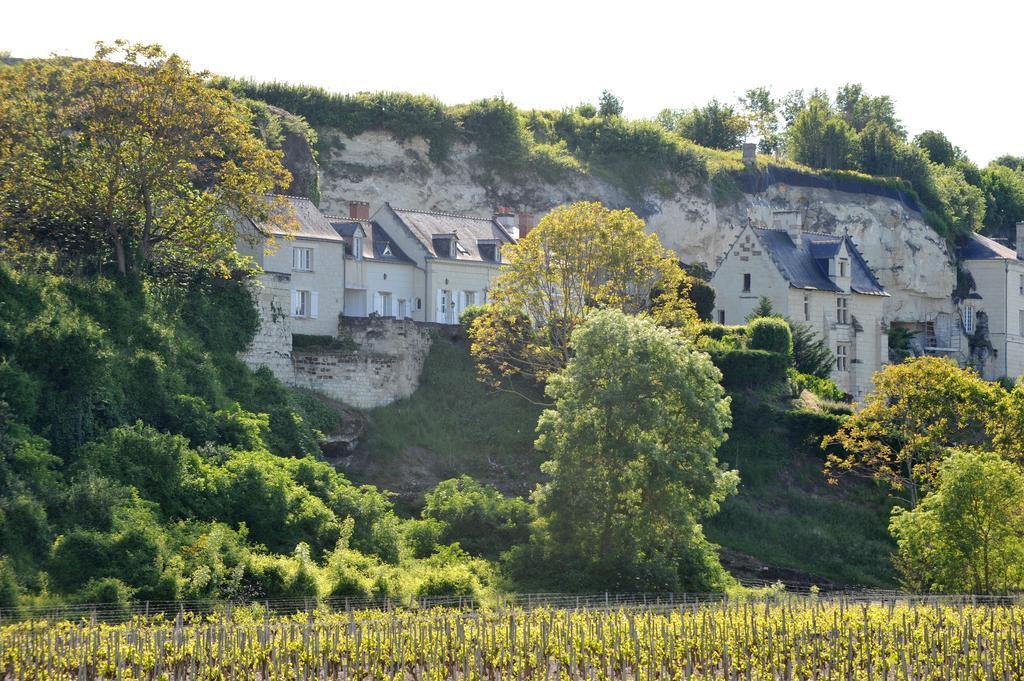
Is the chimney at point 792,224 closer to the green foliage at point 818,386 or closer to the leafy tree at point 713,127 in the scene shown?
the green foliage at point 818,386

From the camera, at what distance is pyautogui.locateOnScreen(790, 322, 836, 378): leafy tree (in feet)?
222

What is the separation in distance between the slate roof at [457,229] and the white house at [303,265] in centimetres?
679

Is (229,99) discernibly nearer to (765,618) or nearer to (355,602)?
(355,602)

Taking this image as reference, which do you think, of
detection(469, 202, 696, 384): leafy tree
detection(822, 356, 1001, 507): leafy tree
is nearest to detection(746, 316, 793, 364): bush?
detection(822, 356, 1001, 507): leafy tree

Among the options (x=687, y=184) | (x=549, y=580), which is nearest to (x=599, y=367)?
(x=549, y=580)

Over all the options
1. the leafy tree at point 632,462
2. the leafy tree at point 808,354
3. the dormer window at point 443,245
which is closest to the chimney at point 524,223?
the dormer window at point 443,245

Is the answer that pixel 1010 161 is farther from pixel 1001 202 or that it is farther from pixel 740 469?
pixel 740 469

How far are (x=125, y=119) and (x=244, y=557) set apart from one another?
16.2 m

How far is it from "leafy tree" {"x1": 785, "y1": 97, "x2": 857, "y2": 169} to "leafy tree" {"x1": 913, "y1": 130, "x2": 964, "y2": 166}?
17061 mm

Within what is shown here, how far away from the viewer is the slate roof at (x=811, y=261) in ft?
237

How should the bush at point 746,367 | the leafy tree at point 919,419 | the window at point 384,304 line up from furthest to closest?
the window at point 384,304 → the bush at point 746,367 → the leafy tree at point 919,419

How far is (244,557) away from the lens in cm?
3906

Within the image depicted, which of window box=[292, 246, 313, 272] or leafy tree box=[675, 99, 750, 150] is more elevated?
leafy tree box=[675, 99, 750, 150]

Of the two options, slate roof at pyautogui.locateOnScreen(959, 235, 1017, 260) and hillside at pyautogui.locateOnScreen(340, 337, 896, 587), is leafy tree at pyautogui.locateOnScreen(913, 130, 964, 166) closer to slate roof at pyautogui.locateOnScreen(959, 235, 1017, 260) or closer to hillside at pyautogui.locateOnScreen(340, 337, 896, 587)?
slate roof at pyautogui.locateOnScreen(959, 235, 1017, 260)
